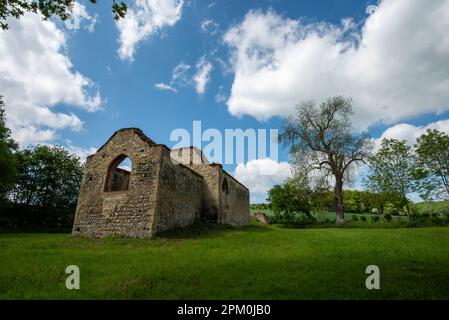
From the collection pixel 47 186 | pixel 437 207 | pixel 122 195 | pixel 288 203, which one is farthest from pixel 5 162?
pixel 437 207

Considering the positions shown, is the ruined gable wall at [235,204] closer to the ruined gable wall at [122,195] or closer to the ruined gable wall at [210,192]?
the ruined gable wall at [210,192]

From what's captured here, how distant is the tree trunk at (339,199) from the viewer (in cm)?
2455

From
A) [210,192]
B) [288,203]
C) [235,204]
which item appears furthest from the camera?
[288,203]

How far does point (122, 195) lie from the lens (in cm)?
1345

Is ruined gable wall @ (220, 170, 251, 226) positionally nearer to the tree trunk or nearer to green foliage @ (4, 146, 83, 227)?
the tree trunk

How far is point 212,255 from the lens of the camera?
8.09m

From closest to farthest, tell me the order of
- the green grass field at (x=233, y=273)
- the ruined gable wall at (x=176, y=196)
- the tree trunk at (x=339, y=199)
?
the green grass field at (x=233, y=273) → the ruined gable wall at (x=176, y=196) → the tree trunk at (x=339, y=199)

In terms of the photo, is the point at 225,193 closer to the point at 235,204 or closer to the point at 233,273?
the point at 235,204

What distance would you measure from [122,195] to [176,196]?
2.97m

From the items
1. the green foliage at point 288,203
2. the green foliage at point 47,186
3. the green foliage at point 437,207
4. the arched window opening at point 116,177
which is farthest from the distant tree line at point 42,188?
the green foliage at point 437,207

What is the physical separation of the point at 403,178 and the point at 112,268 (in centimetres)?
3295

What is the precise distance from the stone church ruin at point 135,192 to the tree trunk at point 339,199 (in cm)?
1462

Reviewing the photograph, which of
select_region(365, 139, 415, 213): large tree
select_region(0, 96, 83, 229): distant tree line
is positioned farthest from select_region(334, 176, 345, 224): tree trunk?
select_region(0, 96, 83, 229): distant tree line
